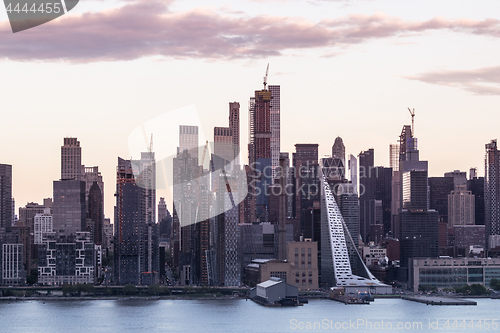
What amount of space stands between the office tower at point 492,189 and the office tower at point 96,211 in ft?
145

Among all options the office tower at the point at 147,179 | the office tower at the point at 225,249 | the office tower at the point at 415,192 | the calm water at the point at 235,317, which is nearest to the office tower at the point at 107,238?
the office tower at the point at 147,179

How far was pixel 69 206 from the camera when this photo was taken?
9281cm

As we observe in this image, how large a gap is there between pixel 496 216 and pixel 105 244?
45251 millimetres

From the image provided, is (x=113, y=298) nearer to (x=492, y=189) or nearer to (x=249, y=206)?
(x=249, y=206)

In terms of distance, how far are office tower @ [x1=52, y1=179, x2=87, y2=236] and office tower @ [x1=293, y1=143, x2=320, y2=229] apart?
2139 centimetres

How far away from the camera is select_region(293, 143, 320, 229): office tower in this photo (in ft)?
339

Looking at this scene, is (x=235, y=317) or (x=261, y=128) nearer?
(x=235, y=317)

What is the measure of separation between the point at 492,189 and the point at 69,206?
51.5 meters

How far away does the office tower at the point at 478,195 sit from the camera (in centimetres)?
11688

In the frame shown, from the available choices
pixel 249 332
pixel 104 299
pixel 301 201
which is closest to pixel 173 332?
pixel 249 332

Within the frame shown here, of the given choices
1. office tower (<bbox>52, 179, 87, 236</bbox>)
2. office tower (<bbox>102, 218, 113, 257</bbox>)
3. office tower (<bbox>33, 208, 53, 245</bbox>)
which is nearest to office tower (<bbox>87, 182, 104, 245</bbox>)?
office tower (<bbox>102, 218, 113, 257</bbox>)

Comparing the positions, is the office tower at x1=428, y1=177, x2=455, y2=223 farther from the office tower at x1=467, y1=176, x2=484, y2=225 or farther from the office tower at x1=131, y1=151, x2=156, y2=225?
the office tower at x1=131, y1=151, x2=156, y2=225

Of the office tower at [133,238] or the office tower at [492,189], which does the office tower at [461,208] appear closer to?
the office tower at [492,189]

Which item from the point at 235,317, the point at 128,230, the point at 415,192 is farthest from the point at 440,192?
the point at 235,317
